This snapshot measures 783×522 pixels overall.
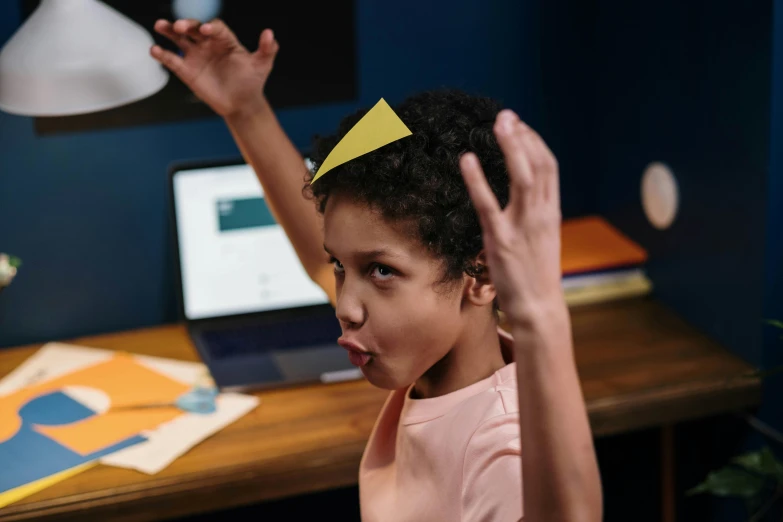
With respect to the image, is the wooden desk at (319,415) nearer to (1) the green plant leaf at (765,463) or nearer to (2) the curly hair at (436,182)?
(1) the green plant leaf at (765,463)

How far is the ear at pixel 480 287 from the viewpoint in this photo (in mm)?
902

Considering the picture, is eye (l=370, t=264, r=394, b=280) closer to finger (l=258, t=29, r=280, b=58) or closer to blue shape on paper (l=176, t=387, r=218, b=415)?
finger (l=258, t=29, r=280, b=58)

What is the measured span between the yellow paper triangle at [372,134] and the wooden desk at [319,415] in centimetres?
82

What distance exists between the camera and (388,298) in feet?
2.85

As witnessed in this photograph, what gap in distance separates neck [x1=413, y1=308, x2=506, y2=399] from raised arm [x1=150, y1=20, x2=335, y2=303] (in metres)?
0.25

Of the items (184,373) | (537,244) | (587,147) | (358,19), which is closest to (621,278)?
(587,147)

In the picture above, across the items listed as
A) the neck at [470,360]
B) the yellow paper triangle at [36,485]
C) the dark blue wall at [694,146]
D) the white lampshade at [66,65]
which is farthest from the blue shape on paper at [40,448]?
the dark blue wall at [694,146]

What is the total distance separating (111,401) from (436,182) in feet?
3.38

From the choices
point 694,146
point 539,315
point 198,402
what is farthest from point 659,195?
point 539,315

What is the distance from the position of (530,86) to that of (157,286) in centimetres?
84

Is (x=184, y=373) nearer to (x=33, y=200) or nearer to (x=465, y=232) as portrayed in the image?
(x=33, y=200)

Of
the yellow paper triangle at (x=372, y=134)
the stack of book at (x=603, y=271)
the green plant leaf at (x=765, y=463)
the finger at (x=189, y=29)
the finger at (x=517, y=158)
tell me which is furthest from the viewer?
the stack of book at (x=603, y=271)

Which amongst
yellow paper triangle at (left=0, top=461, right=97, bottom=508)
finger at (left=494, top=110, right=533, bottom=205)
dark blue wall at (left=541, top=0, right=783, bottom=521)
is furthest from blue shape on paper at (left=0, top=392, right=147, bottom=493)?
finger at (left=494, top=110, right=533, bottom=205)

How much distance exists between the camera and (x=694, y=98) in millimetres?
1816
